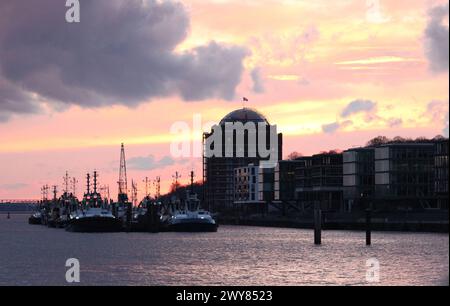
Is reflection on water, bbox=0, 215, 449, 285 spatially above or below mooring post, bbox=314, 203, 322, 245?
below

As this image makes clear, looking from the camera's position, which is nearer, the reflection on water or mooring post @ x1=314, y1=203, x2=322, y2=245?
the reflection on water

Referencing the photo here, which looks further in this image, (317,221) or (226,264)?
(317,221)

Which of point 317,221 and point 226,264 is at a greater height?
point 317,221

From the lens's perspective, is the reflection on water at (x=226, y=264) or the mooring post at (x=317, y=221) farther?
the mooring post at (x=317, y=221)

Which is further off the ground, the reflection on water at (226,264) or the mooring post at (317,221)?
the mooring post at (317,221)
